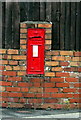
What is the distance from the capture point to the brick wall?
243 inches

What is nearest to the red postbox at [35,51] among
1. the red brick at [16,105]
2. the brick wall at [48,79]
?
the brick wall at [48,79]

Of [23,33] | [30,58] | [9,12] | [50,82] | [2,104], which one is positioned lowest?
[2,104]

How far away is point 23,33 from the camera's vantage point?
6.17 meters

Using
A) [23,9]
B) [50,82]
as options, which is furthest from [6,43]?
[50,82]

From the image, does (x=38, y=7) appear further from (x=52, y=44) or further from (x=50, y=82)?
(x=50, y=82)

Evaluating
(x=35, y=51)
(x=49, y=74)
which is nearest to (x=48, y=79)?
(x=49, y=74)

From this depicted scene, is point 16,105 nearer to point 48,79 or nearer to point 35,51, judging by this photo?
point 48,79

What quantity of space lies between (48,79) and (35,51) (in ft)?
2.06

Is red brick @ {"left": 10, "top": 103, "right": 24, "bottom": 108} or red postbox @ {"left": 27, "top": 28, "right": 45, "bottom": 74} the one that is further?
red brick @ {"left": 10, "top": 103, "right": 24, "bottom": 108}

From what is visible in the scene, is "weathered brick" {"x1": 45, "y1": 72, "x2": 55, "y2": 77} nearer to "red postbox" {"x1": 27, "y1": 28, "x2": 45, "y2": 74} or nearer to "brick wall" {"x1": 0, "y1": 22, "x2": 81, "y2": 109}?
"brick wall" {"x1": 0, "y1": 22, "x2": 81, "y2": 109}

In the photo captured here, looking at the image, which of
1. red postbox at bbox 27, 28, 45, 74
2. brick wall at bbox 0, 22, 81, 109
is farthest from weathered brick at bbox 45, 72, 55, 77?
red postbox at bbox 27, 28, 45, 74

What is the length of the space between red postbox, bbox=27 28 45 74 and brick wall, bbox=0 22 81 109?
9 cm

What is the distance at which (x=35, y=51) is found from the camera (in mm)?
6102

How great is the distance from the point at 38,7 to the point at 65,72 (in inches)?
56.1
